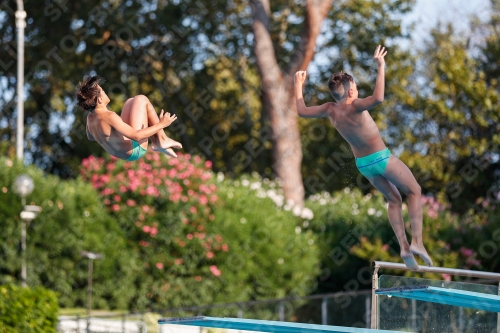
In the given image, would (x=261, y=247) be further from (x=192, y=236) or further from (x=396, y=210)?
(x=396, y=210)

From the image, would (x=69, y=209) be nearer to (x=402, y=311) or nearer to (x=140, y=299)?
(x=140, y=299)

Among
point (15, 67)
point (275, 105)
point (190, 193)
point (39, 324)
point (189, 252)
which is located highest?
point (15, 67)

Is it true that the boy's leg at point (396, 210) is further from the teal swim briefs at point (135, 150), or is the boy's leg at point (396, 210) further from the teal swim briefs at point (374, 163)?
the teal swim briefs at point (135, 150)

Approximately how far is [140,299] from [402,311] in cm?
963

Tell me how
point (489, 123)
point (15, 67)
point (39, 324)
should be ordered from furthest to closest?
point (15, 67) → point (489, 123) → point (39, 324)

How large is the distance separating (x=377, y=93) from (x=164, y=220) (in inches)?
444

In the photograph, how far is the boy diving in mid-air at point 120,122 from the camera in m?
5.11

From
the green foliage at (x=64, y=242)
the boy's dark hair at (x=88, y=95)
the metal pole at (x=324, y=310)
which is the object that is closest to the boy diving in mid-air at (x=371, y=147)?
the boy's dark hair at (x=88, y=95)

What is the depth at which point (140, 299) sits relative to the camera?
15.5m

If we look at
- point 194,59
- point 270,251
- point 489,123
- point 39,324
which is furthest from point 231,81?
point 39,324

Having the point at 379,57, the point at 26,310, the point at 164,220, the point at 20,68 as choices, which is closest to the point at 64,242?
the point at 164,220

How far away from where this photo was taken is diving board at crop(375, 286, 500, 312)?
18.8ft

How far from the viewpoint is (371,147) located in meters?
4.88

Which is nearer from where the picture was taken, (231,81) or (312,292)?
(312,292)
